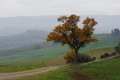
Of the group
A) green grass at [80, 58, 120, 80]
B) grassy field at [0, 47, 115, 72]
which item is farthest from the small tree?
green grass at [80, 58, 120, 80]

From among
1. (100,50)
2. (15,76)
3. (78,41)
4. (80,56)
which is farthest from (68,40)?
(100,50)

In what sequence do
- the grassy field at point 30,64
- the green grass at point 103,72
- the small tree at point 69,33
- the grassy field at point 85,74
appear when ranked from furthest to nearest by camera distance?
1. the small tree at point 69,33
2. the grassy field at point 30,64
3. the green grass at point 103,72
4. the grassy field at point 85,74

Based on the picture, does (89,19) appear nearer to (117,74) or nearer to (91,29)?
(91,29)

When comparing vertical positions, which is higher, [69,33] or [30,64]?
[69,33]

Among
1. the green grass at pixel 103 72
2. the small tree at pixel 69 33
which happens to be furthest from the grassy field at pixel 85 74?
the small tree at pixel 69 33

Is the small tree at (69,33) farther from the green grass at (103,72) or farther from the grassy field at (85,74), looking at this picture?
the grassy field at (85,74)

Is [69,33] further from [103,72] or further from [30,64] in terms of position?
[103,72]

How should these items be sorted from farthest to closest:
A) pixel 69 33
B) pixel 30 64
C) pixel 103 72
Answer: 1. pixel 30 64
2. pixel 69 33
3. pixel 103 72

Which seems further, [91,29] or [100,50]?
[100,50]

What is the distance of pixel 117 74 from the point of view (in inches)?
2293

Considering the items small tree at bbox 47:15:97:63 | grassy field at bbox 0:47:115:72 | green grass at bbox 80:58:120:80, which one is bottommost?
green grass at bbox 80:58:120:80

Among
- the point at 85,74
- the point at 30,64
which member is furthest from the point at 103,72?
the point at 30,64

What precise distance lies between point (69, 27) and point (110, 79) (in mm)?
21981

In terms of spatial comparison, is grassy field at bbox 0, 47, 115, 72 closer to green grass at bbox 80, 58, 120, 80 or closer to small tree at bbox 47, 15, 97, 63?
small tree at bbox 47, 15, 97, 63
